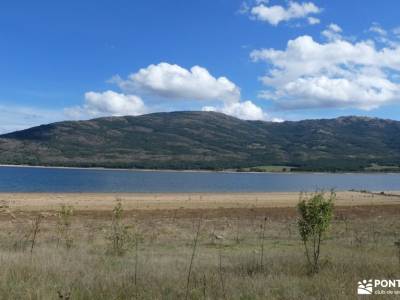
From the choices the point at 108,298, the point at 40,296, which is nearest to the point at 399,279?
the point at 108,298

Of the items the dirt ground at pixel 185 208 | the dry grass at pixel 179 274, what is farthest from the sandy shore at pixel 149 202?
the dry grass at pixel 179 274

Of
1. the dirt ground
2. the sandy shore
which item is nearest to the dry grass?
the dirt ground

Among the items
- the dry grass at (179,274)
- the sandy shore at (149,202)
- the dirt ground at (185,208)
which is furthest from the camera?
the sandy shore at (149,202)

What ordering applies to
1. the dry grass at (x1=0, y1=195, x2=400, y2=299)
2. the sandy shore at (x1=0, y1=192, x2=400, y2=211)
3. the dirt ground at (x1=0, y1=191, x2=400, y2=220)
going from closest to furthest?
the dry grass at (x1=0, y1=195, x2=400, y2=299) < the dirt ground at (x1=0, y1=191, x2=400, y2=220) < the sandy shore at (x1=0, y1=192, x2=400, y2=211)

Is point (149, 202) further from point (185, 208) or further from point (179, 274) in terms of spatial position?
point (179, 274)

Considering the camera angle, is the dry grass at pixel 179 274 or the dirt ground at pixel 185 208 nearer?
the dry grass at pixel 179 274

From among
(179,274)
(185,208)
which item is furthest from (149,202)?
(179,274)

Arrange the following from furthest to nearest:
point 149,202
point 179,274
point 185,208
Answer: point 149,202, point 185,208, point 179,274

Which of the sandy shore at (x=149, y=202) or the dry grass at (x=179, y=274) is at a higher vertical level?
the dry grass at (x=179, y=274)

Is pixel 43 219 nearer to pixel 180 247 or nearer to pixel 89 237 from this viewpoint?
pixel 89 237

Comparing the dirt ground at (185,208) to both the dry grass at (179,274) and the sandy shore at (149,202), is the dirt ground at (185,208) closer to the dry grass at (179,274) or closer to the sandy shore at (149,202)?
the sandy shore at (149,202)

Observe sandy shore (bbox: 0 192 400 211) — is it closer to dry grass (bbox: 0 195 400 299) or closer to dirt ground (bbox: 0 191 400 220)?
dirt ground (bbox: 0 191 400 220)

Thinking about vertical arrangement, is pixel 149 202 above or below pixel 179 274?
below

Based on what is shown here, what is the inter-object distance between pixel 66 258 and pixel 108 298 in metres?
4.55
